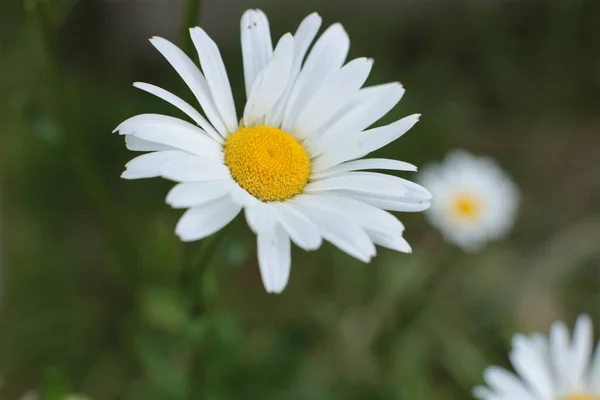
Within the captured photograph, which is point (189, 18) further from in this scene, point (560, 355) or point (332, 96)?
point (560, 355)

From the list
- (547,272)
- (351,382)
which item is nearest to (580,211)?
(547,272)

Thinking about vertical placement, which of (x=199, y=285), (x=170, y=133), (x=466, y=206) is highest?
(x=466, y=206)

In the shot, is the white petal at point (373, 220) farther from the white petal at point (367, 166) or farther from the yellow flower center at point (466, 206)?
the yellow flower center at point (466, 206)

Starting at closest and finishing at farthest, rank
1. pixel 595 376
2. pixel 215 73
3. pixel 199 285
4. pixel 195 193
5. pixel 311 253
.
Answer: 1. pixel 195 193
2. pixel 215 73
3. pixel 199 285
4. pixel 595 376
5. pixel 311 253

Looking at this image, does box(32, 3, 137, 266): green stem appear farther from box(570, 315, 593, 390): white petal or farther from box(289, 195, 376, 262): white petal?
box(570, 315, 593, 390): white petal

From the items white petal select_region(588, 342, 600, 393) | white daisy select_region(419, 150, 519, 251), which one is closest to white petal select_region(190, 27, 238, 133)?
white petal select_region(588, 342, 600, 393)

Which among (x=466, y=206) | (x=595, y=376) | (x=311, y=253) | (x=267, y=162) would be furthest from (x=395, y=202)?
(x=311, y=253)

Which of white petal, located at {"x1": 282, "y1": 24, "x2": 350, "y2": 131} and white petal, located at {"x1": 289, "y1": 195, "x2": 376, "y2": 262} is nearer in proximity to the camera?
white petal, located at {"x1": 289, "y1": 195, "x2": 376, "y2": 262}
